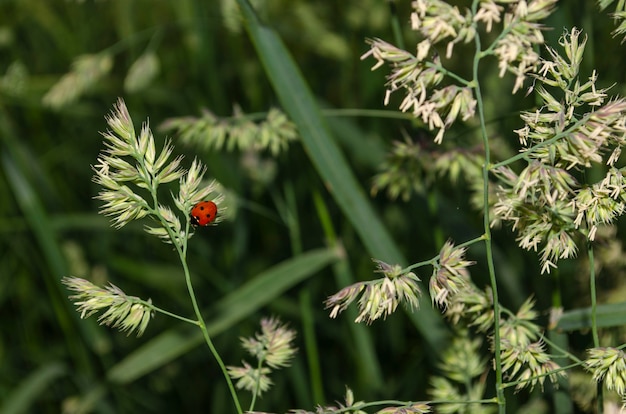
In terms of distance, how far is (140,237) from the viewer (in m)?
2.93

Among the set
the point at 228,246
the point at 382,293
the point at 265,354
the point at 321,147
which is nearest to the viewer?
the point at 382,293

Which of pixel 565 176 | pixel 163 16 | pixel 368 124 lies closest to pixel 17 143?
pixel 368 124

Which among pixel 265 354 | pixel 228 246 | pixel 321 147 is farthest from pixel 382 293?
pixel 228 246

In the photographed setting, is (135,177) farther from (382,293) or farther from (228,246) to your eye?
(228,246)

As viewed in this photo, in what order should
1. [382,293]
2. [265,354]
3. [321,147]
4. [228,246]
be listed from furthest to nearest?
1. [228,246]
2. [321,147]
3. [265,354]
4. [382,293]

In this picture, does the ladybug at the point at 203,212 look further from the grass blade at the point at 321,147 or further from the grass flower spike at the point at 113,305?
the grass blade at the point at 321,147

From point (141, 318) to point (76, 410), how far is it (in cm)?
118

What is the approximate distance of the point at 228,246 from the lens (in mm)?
2533

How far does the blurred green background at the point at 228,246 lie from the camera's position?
1.79 metres

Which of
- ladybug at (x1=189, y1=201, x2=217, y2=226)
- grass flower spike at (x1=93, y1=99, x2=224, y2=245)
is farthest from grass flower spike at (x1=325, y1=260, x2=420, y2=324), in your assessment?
ladybug at (x1=189, y1=201, x2=217, y2=226)

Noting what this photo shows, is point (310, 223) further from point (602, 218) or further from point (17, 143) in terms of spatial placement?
point (602, 218)

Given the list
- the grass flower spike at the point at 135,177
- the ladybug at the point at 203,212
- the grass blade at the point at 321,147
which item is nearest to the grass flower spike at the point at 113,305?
the grass flower spike at the point at 135,177

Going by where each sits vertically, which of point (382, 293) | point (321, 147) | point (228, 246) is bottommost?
point (228, 246)

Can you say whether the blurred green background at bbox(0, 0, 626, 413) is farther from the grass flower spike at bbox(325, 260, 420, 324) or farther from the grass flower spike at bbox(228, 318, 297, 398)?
the grass flower spike at bbox(325, 260, 420, 324)
